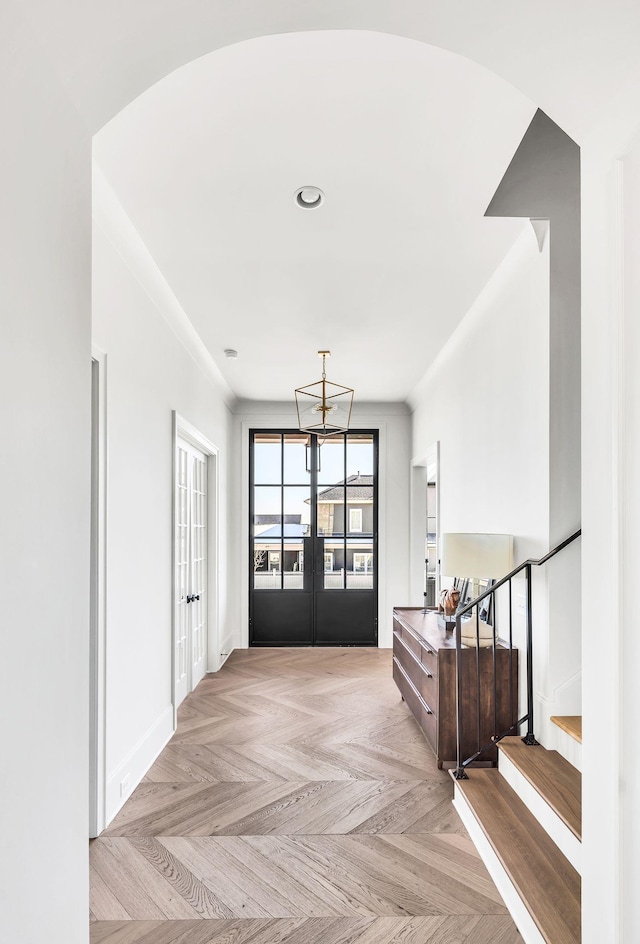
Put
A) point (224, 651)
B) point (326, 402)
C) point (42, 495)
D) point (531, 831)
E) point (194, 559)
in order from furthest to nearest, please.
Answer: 1. point (224, 651)
2. point (326, 402)
3. point (194, 559)
4. point (531, 831)
5. point (42, 495)

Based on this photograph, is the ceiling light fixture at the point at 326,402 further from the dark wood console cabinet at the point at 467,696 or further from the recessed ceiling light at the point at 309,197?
the recessed ceiling light at the point at 309,197

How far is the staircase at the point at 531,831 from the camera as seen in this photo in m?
1.97

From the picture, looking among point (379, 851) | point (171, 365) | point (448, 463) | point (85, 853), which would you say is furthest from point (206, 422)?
point (85, 853)

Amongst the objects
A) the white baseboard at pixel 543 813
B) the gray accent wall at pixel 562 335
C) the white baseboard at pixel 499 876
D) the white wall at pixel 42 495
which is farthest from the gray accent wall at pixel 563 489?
the white wall at pixel 42 495

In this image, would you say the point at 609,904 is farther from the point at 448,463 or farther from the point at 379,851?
the point at 448,463

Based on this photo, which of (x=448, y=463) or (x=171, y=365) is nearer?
(x=171, y=365)

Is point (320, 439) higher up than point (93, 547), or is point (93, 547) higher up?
point (320, 439)

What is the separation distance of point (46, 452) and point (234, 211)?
6.41ft

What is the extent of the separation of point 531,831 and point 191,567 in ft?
10.8

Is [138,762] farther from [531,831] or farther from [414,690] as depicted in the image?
[531,831]

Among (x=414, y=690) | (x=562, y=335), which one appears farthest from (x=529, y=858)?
(x=562, y=335)

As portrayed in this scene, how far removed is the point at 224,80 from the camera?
192 cm

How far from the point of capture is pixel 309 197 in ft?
8.61

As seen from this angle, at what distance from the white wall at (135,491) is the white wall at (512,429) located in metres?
1.86
